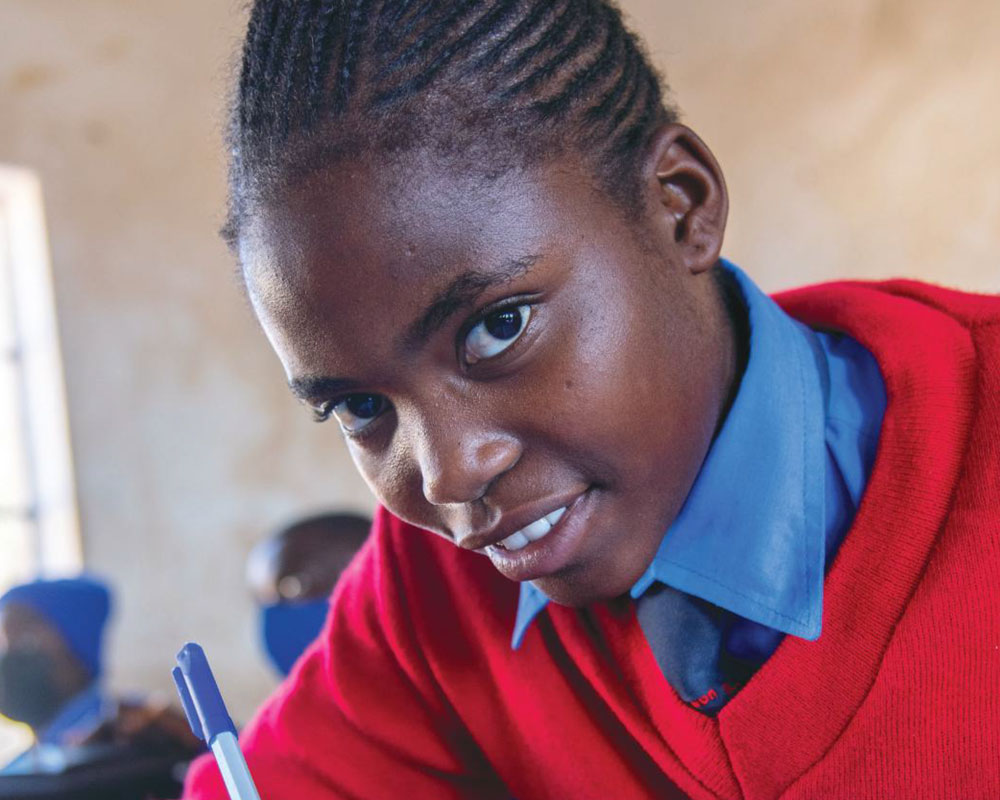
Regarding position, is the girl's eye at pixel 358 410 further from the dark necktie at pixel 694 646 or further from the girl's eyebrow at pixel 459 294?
the dark necktie at pixel 694 646

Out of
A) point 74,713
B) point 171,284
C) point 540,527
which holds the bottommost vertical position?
point 74,713

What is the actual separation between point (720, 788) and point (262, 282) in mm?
395

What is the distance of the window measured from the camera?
8.15 ft

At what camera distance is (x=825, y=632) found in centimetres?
59

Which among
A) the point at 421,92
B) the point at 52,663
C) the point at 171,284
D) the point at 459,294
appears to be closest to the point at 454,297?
the point at 459,294

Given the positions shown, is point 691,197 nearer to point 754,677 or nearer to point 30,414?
point 754,677

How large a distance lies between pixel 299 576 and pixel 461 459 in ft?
3.71

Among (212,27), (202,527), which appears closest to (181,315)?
(202,527)

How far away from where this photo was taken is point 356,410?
1.97 ft

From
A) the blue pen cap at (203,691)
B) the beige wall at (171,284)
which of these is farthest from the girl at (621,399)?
the beige wall at (171,284)

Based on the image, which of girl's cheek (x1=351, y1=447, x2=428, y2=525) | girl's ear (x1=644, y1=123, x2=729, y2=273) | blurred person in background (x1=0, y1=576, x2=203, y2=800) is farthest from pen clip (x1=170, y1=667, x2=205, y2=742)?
blurred person in background (x1=0, y1=576, x2=203, y2=800)

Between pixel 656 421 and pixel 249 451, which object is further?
pixel 249 451

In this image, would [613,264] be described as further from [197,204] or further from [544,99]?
[197,204]

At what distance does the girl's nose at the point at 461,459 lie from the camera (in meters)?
0.54
